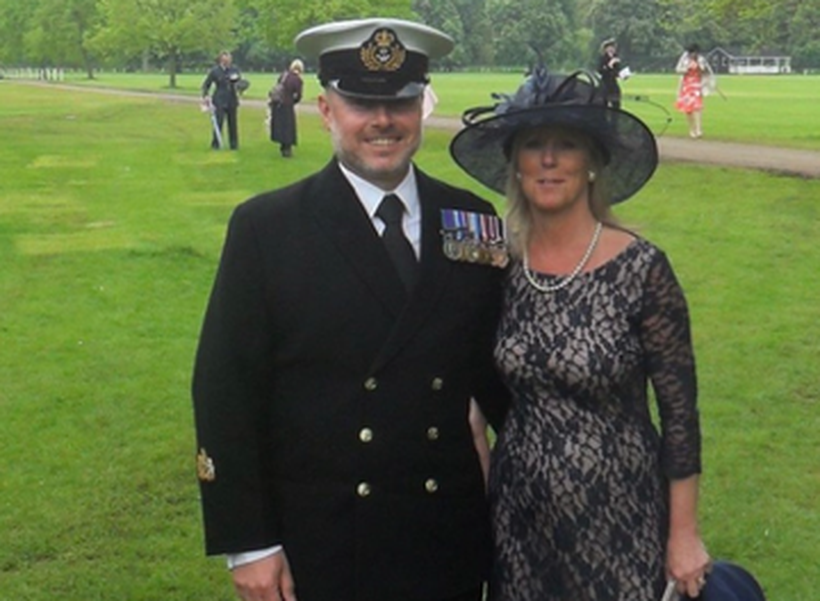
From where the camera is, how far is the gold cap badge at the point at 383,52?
288cm

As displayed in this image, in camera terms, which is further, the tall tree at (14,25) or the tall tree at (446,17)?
the tall tree at (14,25)

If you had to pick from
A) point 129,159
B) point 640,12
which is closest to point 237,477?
point 129,159

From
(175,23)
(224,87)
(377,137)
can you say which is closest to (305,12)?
(224,87)

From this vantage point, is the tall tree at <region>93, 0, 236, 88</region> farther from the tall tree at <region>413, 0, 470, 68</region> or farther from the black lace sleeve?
the black lace sleeve

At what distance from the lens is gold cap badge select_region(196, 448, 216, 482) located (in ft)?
9.46

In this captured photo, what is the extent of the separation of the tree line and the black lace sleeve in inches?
1172

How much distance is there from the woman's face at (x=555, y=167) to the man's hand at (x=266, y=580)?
1111mm

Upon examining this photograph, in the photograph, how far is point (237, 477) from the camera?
2859mm

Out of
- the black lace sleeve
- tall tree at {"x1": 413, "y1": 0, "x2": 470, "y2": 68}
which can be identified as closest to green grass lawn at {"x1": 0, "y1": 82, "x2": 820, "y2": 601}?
the black lace sleeve

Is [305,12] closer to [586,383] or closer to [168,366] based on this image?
[168,366]

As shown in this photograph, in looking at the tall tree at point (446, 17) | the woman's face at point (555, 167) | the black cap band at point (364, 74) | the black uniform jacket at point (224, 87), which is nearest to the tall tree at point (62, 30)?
the tall tree at point (446, 17)

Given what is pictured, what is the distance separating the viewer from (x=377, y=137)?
282 centimetres

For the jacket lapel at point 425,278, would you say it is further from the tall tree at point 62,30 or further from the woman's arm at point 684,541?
the tall tree at point 62,30

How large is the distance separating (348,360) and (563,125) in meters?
0.80
